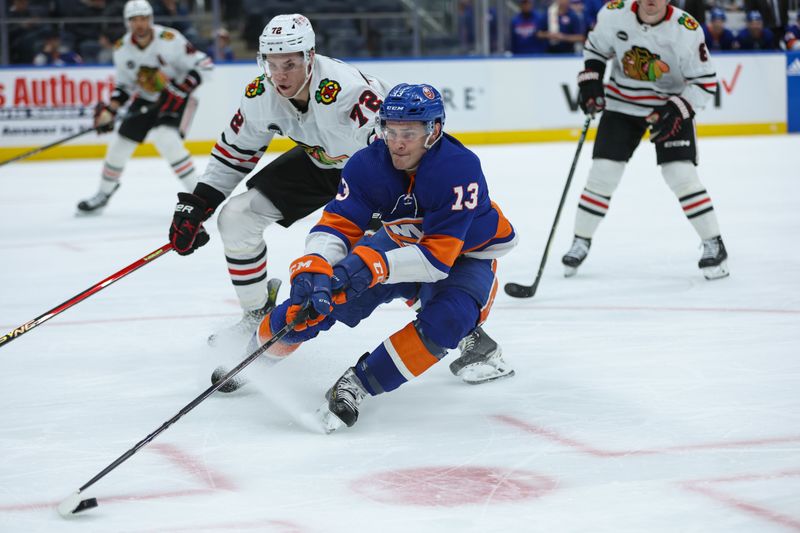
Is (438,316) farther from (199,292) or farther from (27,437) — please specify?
(199,292)

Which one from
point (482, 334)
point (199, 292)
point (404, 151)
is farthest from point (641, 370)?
point (199, 292)

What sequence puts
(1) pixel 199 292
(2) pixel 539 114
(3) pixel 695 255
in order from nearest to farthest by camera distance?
1. (1) pixel 199 292
2. (3) pixel 695 255
3. (2) pixel 539 114

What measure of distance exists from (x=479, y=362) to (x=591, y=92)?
1.90 meters

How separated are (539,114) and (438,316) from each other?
27.7ft

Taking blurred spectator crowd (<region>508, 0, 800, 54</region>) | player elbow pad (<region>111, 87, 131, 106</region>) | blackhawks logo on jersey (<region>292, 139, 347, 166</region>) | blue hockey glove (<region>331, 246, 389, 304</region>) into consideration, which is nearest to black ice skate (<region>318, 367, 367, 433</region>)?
blue hockey glove (<region>331, 246, 389, 304</region>)

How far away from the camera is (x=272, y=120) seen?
3.20 metres

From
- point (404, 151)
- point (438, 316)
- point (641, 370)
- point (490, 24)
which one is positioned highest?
point (490, 24)

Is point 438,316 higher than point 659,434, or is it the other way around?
point 438,316

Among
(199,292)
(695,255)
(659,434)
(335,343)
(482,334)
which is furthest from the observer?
(695,255)

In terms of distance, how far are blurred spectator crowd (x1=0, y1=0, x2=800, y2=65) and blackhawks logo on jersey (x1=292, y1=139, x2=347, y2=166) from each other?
7330 millimetres

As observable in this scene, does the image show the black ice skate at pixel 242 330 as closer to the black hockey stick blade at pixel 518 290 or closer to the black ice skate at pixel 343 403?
the black ice skate at pixel 343 403

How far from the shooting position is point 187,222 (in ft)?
10.2

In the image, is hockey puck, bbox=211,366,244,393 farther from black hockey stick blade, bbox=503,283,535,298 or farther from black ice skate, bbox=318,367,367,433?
black hockey stick blade, bbox=503,283,535,298

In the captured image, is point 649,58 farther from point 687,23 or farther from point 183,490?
point 183,490
